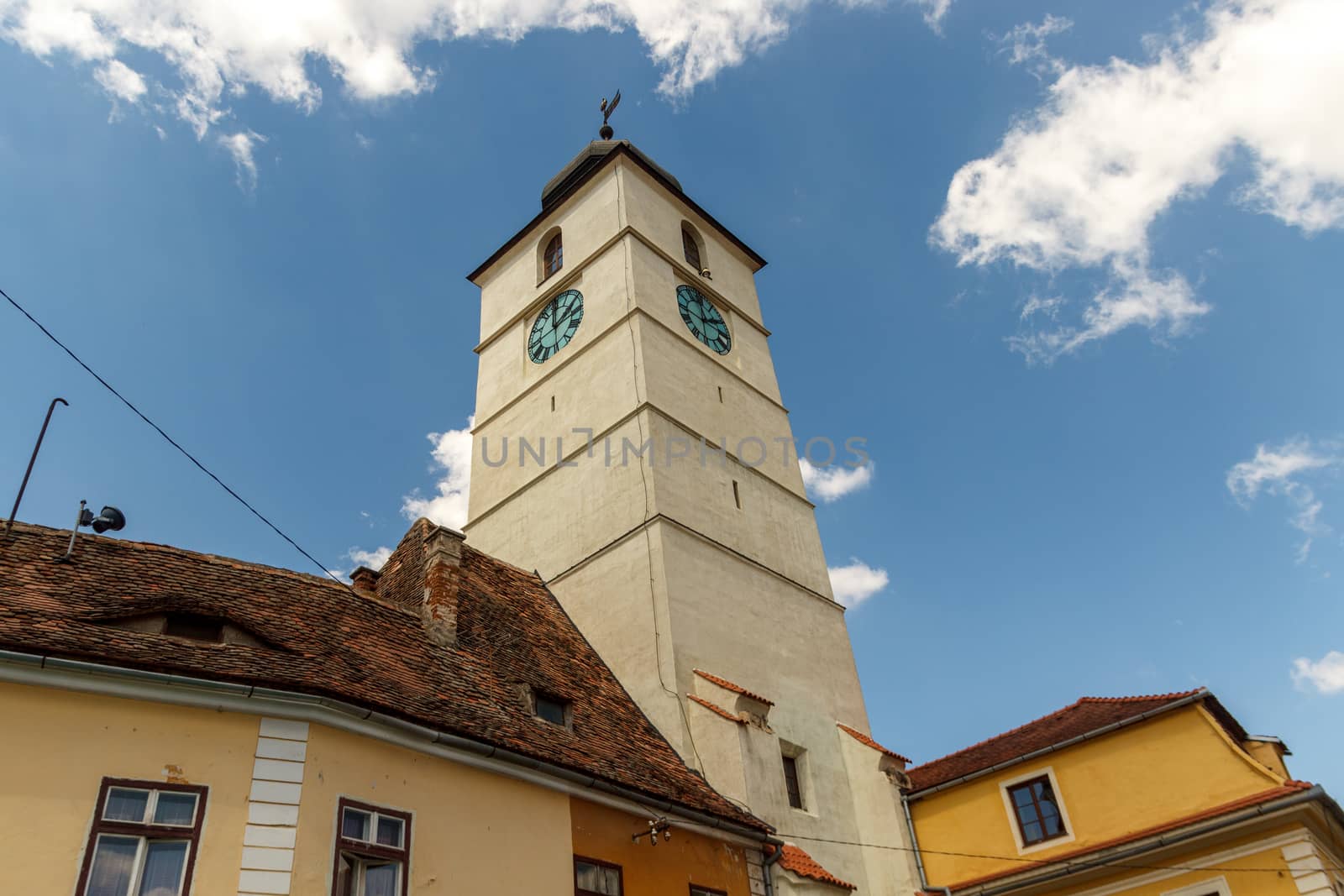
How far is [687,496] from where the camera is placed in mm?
20516

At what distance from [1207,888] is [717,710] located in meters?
7.20

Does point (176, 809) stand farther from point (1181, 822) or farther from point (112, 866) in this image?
point (1181, 822)

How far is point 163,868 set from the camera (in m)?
8.97

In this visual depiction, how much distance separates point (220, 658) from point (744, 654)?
1052 cm

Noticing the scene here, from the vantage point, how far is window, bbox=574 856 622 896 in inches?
471

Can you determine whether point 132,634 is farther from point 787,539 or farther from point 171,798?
point 787,539

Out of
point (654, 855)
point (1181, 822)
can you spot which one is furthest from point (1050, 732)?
point (654, 855)

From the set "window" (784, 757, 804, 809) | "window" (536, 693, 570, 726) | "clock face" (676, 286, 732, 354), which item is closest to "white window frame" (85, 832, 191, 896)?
"window" (536, 693, 570, 726)

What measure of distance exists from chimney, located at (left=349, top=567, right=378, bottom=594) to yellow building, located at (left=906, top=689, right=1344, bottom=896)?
9987 mm

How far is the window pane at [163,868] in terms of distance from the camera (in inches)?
349

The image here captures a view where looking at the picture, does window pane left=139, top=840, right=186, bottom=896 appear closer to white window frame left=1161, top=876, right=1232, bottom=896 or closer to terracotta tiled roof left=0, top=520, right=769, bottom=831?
terracotta tiled roof left=0, top=520, right=769, bottom=831

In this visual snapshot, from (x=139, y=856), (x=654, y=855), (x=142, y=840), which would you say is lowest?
(x=139, y=856)

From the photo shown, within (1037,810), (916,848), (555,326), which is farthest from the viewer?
(555,326)

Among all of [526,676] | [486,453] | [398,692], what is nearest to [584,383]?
[486,453]
